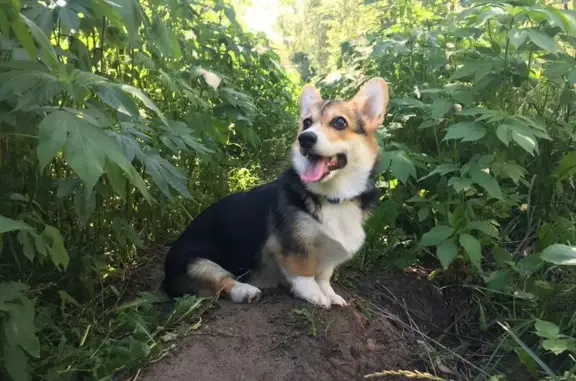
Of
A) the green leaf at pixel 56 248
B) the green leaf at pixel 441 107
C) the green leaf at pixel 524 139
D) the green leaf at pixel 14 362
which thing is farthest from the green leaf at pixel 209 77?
the green leaf at pixel 14 362

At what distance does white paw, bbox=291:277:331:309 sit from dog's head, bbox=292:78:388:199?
472 millimetres

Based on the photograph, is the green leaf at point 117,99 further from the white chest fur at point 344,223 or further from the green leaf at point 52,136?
the white chest fur at point 344,223

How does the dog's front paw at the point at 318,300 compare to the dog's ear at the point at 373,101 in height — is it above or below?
below

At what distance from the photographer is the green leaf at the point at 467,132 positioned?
2.89m

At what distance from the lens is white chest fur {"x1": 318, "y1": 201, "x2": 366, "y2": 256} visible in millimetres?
2895

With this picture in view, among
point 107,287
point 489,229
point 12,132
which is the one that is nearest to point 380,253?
point 489,229

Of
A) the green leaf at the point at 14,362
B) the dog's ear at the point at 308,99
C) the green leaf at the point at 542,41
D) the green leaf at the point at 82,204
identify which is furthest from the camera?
the dog's ear at the point at 308,99

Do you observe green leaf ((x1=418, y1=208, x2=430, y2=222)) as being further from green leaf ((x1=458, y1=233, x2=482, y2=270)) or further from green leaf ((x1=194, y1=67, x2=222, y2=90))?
green leaf ((x1=194, y1=67, x2=222, y2=90))

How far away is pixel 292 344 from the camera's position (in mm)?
2607

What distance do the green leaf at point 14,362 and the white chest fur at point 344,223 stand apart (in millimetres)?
1527

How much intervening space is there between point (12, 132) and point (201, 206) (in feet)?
7.43

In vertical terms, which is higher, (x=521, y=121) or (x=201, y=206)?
(x=521, y=121)

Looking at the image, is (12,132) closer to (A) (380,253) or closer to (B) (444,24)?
(A) (380,253)

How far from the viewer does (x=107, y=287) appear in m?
3.26
